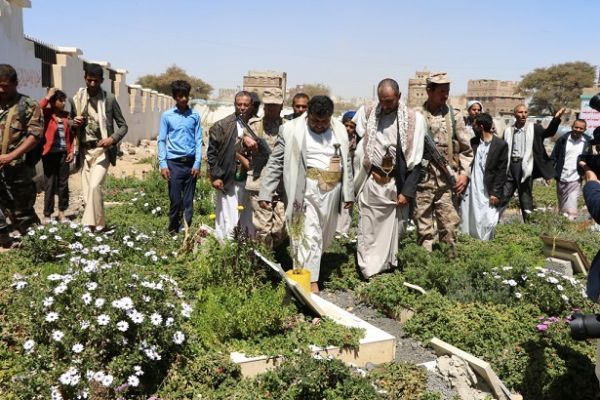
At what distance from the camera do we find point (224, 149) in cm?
629

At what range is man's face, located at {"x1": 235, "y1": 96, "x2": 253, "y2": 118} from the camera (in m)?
6.27

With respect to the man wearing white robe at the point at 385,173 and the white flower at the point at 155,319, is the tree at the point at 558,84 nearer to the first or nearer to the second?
the man wearing white robe at the point at 385,173

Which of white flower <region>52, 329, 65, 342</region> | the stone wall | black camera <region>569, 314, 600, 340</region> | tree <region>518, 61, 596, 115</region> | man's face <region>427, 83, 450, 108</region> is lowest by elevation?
white flower <region>52, 329, 65, 342</region>

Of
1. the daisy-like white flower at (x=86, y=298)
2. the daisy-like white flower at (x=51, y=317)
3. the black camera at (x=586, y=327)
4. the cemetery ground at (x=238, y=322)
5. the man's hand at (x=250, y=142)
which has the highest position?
the man's hand at (x=250, y=142)

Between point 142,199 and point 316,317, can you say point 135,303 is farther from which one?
point 142,199

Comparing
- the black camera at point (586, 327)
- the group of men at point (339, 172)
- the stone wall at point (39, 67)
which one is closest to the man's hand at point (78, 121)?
the group of men at point (339, 172)

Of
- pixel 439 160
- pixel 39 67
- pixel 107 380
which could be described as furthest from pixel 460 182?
pixel 39 67

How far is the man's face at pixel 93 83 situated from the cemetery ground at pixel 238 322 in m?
1.61

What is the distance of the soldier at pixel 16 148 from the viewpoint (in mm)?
5797

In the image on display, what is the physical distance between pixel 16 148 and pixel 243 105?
2356 mm

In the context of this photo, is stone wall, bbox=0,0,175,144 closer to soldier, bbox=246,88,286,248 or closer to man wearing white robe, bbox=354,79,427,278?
soldier, bbox=246,88,286,248

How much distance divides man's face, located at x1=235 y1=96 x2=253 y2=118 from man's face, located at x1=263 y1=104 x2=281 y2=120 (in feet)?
0.72

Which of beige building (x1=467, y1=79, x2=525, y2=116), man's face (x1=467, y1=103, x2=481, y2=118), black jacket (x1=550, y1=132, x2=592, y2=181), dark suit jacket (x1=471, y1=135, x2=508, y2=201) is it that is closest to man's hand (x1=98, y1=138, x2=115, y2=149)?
dark suit jacket (x1=471, y1=135, x2=508, y2=201)

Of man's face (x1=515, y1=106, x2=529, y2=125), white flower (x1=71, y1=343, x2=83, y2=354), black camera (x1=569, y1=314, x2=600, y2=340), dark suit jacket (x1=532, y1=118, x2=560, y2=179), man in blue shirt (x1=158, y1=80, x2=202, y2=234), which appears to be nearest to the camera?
black camera (x1=569, y1=314, x2=600, y2=340)
